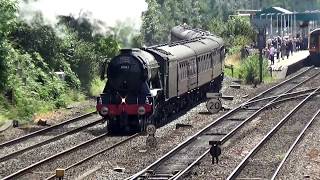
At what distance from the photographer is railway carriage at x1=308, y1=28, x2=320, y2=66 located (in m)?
49.1

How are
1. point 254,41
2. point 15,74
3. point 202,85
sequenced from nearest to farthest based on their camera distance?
point 15,74 → point 202,85 → point 254,41

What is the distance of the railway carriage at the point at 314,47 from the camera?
49.1m

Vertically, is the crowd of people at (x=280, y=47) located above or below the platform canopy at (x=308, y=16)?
below

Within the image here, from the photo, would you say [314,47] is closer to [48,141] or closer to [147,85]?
[147,85]

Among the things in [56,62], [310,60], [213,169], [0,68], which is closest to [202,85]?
[56,62]

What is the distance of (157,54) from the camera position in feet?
78.9

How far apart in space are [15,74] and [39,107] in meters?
1.87

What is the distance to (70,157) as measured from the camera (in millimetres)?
18422

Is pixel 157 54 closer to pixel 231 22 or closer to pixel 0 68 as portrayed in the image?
pixel 0 68

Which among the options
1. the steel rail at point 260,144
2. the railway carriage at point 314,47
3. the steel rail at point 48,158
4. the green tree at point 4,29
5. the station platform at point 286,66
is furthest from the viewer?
the railway carriage at point 314,47

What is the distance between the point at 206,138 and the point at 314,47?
2962cm

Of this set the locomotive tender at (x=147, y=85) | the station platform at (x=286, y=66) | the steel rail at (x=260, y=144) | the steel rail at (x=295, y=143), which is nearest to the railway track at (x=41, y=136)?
the locomotive tender at (x=147, y=85)

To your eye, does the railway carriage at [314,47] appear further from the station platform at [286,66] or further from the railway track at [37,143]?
the railway track at [37,143]

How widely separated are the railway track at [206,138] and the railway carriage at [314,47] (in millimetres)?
13279
